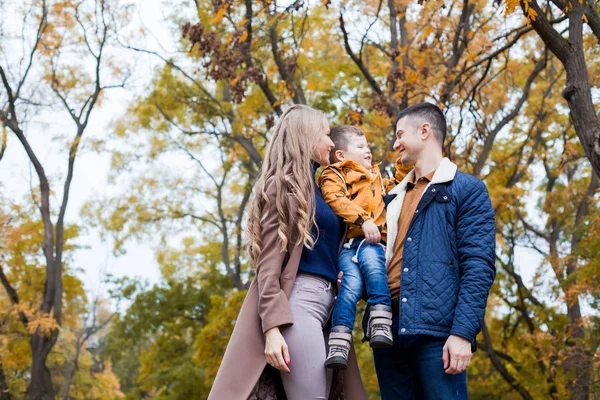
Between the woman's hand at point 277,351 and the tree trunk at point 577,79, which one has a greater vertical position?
the tree trunk at point 577,79

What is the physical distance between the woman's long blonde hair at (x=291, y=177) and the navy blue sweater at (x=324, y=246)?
0.06m

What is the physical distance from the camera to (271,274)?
3320mm

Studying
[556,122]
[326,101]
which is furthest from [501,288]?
[326,101]

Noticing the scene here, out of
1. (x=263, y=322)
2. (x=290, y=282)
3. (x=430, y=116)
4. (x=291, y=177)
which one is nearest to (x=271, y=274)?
(x=290, y=282)

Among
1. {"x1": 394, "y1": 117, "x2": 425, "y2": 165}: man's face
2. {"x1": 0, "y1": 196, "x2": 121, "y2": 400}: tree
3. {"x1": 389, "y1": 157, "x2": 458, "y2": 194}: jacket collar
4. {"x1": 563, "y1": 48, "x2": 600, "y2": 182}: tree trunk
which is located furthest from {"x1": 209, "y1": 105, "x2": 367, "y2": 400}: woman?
{"x1": 0, "y1": 196, "x2": 121, "y2": 400}: tree

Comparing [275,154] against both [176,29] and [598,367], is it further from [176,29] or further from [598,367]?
[176,29]

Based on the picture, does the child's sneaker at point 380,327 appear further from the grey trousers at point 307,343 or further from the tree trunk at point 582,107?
the tree trunk at point 582,107

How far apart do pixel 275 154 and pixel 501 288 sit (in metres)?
13.6

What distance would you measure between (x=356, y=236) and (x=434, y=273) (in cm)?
46

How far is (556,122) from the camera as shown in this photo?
1588 centimetres

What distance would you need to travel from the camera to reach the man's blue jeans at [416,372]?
320 cm

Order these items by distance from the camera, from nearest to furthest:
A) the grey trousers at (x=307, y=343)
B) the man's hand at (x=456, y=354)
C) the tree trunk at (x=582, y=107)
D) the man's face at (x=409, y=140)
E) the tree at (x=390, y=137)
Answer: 1. the man's hand at (x=456, y=354)
2. the grey trousers at (x=307, y=343)
3. the man's face at (x=409, y=140)
4. the tree trunk at (x=582, y=107)
5. the tree at (x=390, y=137)

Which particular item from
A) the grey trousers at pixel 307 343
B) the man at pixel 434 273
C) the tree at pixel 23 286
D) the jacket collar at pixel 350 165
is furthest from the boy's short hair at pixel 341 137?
the tree at pixel 23 286

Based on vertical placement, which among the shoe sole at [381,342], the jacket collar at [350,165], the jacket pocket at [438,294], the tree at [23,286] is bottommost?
the shoe sole at [381,342]
